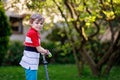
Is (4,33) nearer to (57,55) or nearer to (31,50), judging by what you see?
(57,55)

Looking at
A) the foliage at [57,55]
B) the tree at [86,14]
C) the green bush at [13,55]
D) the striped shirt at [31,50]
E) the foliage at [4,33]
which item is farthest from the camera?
the foliage at [57,55]

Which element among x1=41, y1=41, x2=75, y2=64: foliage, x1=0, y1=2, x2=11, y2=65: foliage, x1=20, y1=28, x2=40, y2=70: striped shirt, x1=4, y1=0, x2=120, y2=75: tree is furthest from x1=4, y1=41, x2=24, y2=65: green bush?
x1=20, y1=28, x2=40, y2=70: striped shirt

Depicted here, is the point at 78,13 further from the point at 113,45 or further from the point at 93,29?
the point at 93,29

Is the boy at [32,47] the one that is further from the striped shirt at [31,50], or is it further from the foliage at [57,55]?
the foliage at [57,55]

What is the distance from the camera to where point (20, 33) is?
107 feet

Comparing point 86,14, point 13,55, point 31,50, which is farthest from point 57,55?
point 31,50

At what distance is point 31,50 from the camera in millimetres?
9266

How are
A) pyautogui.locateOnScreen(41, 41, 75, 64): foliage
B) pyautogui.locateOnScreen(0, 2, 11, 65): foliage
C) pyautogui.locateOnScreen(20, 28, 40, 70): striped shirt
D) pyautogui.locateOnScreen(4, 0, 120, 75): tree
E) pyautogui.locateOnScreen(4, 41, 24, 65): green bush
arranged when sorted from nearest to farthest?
pyautogui.locateOnScreen(20, 28, 40, 70): striped shirt < pyautogui.locateOnScreen(4, 0, 120, 75): tree < pyautogui.locateOnScreen(0, 2, 11, 65): foliage < pyautogui.locateOnScreen(4, 41, 24, 65): green bush < pyautogui.locateOnScreen(41, 41, 75, 64): foliage

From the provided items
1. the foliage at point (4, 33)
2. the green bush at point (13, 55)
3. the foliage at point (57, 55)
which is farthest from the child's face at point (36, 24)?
the foliage at point (57, 55)

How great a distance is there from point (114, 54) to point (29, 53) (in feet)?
24.1

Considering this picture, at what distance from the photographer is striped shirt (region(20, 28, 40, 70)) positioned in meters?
9.19

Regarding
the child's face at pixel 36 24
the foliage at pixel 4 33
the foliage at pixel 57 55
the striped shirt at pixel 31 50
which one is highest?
the child's face at pixel 36 24

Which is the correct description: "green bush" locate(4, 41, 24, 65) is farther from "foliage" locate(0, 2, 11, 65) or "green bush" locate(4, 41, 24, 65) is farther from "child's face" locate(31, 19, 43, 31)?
"child's face" locate(31, 19, 43, 31)

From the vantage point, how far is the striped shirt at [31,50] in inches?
362
